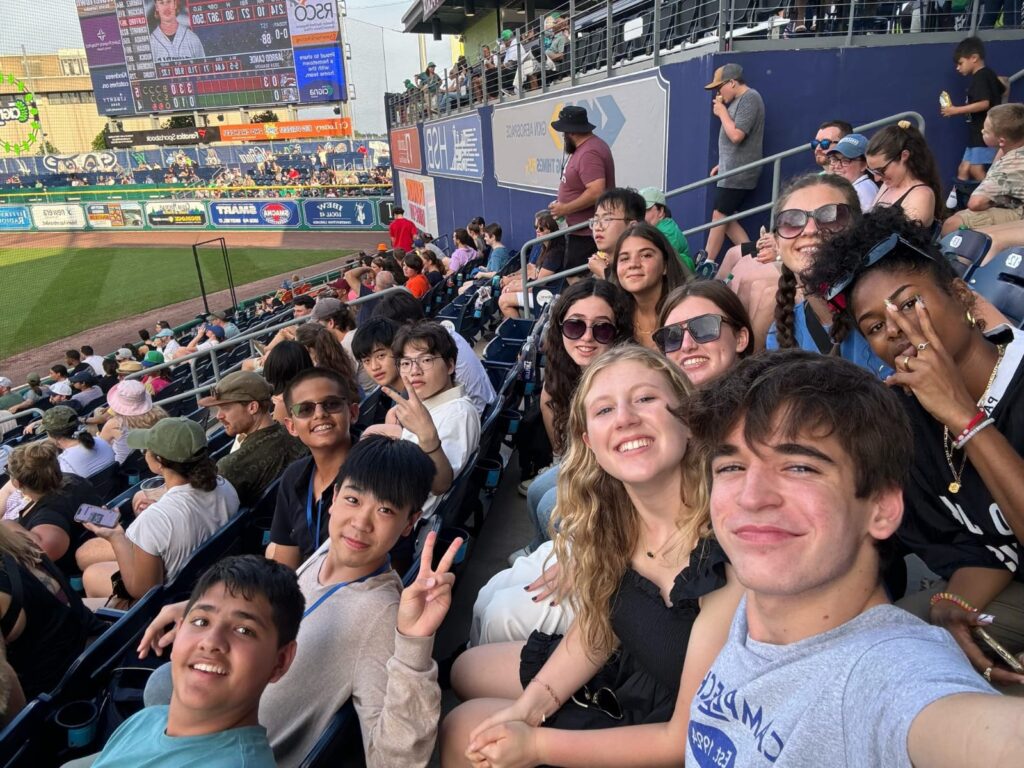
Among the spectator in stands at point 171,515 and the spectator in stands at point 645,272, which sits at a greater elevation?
the spectator in stands at point 645,272

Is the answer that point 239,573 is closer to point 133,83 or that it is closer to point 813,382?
point 813,382

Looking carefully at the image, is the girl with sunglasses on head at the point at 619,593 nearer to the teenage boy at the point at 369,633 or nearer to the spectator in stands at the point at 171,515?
the teenage boy at the point at 369,633

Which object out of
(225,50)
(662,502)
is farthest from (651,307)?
(225,50)

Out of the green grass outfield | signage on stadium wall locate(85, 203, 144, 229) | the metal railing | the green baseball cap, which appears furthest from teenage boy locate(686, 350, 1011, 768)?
signage on stadium wall locate(85, 203, 144, 229)

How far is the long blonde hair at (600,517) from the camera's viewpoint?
162 centimetres

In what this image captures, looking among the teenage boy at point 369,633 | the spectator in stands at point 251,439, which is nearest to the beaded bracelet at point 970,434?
the teenage boy at point 369,633

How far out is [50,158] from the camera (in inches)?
1571

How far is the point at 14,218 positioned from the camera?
36.8 m

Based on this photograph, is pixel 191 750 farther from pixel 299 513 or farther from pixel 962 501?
pixel 962 501

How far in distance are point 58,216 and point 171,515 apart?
42305 mm

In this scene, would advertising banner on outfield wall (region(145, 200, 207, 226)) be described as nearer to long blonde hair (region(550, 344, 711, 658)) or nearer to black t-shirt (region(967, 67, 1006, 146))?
black t-shirt (region(967, 67, 1006, 146))

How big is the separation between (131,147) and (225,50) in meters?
11.3

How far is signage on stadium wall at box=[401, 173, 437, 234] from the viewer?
66.9 feet

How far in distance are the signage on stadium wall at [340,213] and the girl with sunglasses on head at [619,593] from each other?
3242 cm
